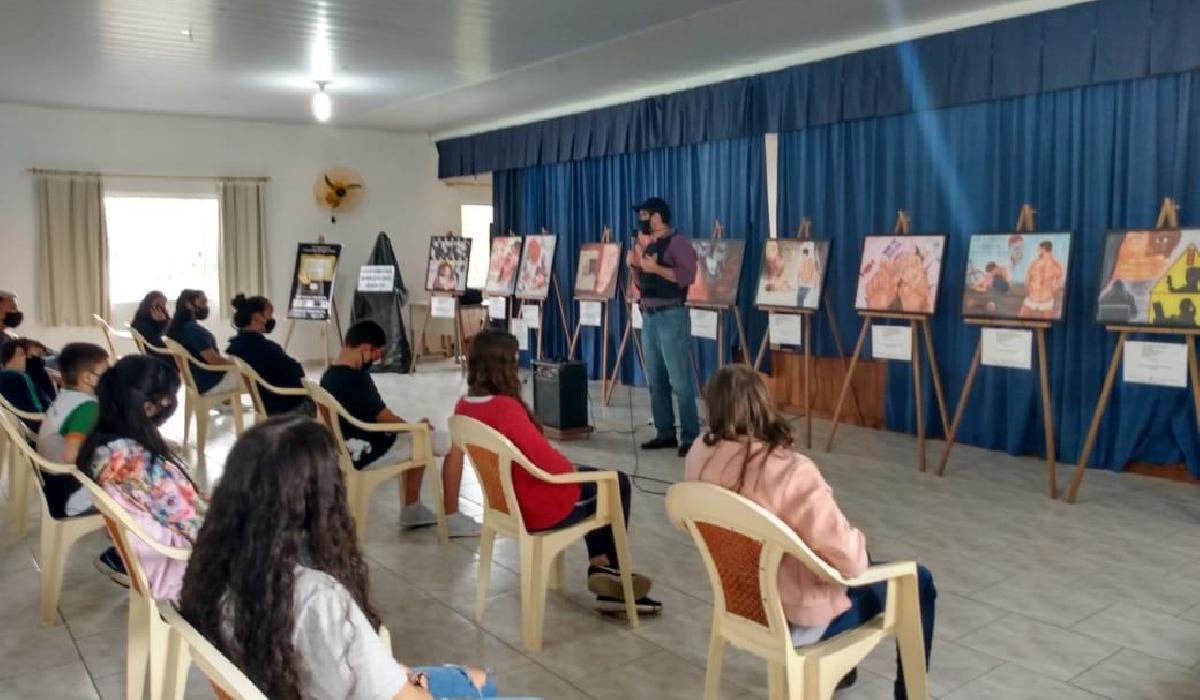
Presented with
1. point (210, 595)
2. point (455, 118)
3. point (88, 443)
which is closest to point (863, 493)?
point (88, 443)

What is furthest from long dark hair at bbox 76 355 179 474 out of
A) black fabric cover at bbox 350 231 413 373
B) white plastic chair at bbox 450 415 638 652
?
black fabric cover at bbox 350 231 413 373

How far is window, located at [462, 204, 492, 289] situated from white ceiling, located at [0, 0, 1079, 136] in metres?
3.21

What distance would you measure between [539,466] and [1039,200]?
13.0ft

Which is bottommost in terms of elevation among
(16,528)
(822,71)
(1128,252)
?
(16,528)

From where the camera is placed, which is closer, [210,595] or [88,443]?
[210,595]

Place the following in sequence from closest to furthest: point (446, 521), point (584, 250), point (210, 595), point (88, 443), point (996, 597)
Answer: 1. point (210, 595)
2. point (88, 443)
3. point (996, 597)
4. point (446, 521)
5. point (584, 250)

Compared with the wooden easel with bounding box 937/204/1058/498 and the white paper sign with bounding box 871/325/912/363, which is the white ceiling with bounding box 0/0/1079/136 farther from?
the white paper sign with bounding box 871/325/912/363

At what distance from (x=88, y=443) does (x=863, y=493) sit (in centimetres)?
363

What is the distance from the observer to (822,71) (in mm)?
6672

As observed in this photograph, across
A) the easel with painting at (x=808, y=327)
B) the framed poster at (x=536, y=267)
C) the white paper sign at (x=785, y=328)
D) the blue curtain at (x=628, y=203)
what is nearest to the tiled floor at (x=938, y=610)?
the easel with painting at (x=808, y=327)

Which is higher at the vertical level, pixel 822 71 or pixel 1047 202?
pixel 822 71

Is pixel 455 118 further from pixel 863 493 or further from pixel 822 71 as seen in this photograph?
pixel 863 493

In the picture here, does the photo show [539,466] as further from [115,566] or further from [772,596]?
[115,566]

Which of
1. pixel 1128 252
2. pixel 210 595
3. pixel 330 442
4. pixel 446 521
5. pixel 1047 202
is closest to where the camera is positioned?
pixel 210 595
